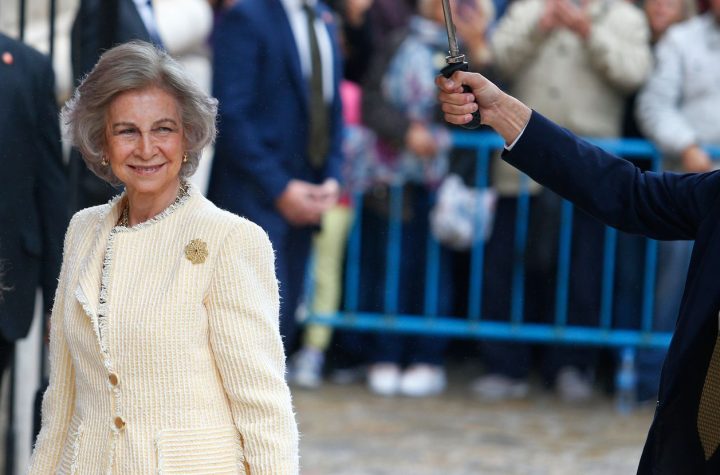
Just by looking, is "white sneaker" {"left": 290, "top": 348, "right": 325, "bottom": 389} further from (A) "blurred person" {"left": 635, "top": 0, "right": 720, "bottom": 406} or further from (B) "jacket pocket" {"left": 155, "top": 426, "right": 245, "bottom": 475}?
(B) "jacket pocket" {"left": 155, "top": 426, "right": 245, "bottom": 475}

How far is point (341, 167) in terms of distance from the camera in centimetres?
650

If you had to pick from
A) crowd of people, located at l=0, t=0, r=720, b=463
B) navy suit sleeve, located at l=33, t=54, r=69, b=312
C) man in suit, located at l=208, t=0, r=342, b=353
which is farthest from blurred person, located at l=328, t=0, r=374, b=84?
navy suit sleeve, located at l=33, t=54, r=69, b=312

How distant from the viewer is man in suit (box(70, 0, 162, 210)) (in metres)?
4.54

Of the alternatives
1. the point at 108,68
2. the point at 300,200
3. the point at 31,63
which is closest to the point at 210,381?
the point at 108,68

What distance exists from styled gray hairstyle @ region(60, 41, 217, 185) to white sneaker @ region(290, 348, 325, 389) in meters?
4.81

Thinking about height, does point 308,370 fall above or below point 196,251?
below

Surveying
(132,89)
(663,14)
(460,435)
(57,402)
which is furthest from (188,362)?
(663,14)

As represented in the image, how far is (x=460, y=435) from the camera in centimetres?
704

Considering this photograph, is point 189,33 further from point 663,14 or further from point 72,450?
point 72,450

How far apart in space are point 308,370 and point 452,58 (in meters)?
4.99

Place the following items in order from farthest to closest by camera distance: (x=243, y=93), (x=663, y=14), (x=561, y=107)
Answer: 1. (x=663, y=14)
2. (x=561, y=107)
3. (x=243, y=93)

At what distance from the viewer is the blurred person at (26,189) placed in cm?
423

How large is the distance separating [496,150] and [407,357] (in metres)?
1.26

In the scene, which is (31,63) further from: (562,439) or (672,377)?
(562,439)
